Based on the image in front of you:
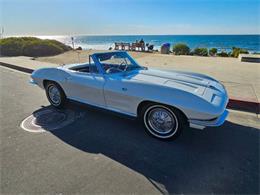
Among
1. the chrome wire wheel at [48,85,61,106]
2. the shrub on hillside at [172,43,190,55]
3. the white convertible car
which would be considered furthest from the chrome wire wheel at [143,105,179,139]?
the shrub on hillside at [172,43,190,55]

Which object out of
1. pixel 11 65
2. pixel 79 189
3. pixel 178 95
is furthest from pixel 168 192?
pixel 11 65

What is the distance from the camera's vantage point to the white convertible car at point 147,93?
8.98ft

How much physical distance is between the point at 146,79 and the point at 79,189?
1961 mm

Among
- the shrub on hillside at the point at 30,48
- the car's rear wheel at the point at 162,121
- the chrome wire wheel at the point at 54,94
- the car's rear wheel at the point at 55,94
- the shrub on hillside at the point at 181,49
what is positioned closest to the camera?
the car's rear wheel at the point at 162,121

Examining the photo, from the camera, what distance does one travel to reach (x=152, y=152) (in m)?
2.83

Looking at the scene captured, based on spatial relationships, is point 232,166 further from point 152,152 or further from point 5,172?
point 5,172

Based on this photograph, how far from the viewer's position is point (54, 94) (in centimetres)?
452

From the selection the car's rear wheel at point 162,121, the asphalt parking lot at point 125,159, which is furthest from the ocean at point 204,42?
the car's rear wheel at point 162,121

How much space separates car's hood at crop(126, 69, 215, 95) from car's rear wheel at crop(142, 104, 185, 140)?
0.38m

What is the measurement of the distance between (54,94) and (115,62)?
5.44 feet

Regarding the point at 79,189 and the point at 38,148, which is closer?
the point at 79,189

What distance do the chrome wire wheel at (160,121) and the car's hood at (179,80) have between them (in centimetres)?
41

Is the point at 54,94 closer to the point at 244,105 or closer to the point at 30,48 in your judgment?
the point at 244,105

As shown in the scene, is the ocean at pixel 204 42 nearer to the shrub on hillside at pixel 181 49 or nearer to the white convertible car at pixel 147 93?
the shrub on hillside at pixel 181 49
